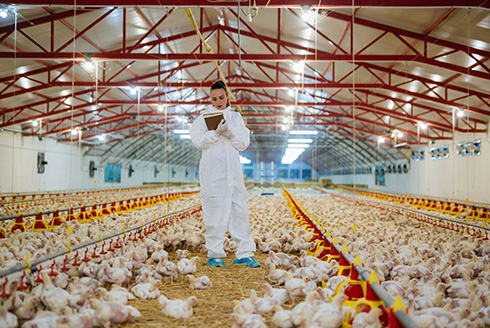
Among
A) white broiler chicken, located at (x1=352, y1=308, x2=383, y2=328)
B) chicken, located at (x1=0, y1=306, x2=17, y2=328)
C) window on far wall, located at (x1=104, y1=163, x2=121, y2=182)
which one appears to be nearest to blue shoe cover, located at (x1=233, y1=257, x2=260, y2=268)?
white broiler chicken, located at (x1=352, y1=308, x2=383, y2=328)

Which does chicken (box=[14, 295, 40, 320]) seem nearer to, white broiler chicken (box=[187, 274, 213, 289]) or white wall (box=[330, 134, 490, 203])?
white broiler chicken (box=[187, 274, 213, 289])

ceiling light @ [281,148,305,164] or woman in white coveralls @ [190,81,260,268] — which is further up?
ceiling light @ [281,148,305,164]

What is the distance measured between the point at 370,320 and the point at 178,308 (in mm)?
1182

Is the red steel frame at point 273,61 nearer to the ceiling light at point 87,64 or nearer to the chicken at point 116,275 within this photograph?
the ceiling light at point 87,64

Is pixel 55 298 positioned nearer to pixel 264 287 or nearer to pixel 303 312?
pixel 264 287

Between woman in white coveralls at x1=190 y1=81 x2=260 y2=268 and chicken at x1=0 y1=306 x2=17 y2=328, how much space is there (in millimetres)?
1843

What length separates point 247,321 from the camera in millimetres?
1950

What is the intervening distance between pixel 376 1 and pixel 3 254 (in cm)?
665

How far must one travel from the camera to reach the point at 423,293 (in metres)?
2.58

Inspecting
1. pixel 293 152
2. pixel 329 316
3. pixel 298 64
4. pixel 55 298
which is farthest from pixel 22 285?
pixel 293 152

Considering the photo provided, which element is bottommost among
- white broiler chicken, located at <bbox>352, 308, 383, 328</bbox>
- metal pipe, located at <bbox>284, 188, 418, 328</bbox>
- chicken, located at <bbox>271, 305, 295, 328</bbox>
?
chicken, located at <bbox>271, 305, 295, 328</bbox>

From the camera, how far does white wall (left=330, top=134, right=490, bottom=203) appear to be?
1400 centimetres

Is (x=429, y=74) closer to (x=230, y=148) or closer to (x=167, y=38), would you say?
(x=167, y=38)

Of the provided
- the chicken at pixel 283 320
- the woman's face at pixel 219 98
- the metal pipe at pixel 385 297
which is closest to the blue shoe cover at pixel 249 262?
the metal pipe at pixel 385 297
